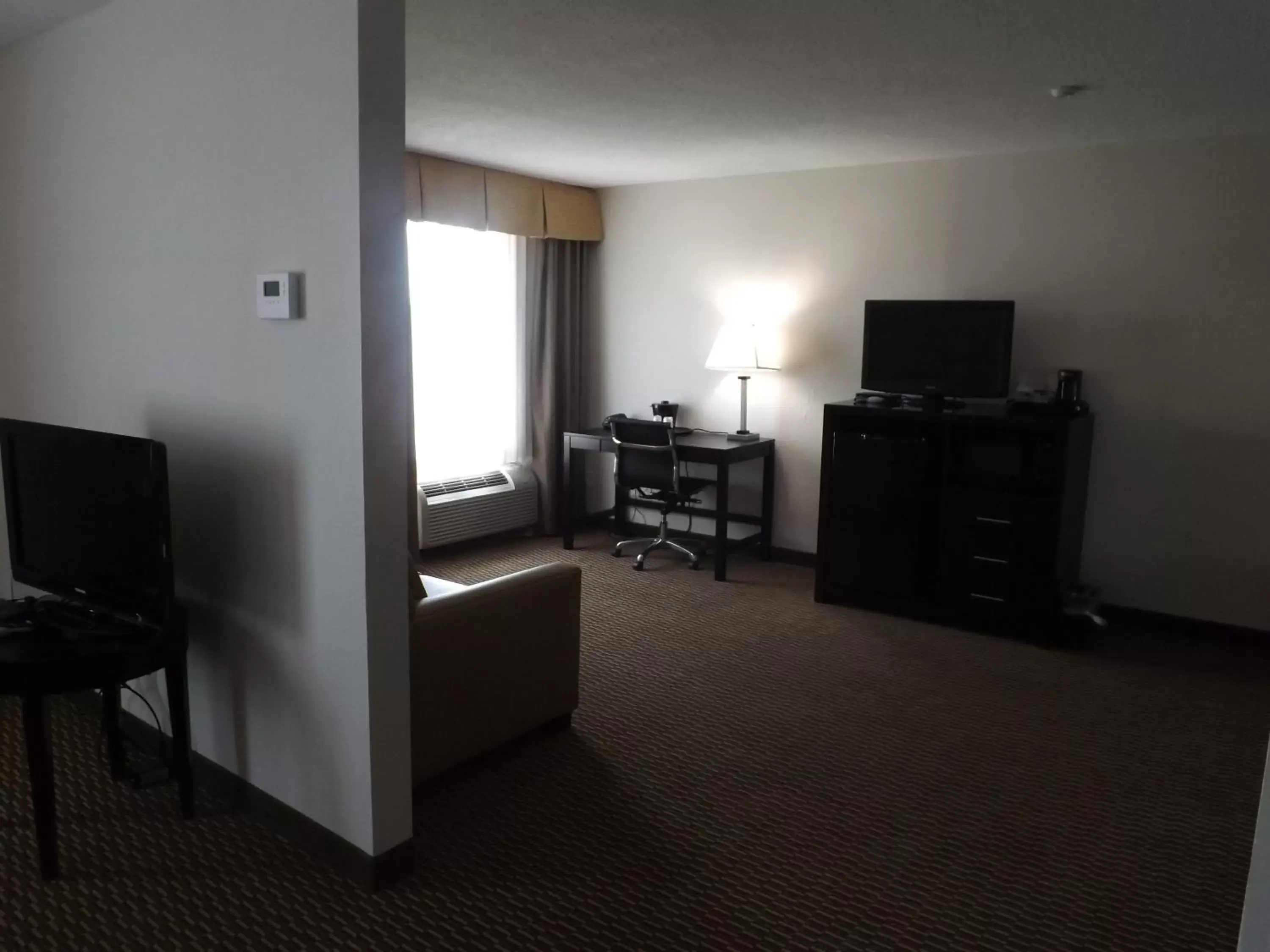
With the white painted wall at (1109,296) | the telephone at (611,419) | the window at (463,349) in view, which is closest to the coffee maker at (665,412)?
A: the telephone at (611,419)

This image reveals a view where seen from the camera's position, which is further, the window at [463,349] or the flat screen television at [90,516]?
the window at [463,349]

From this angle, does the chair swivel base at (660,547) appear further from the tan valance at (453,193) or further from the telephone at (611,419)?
the tan valance at (453,193)

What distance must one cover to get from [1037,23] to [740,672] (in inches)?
98.5

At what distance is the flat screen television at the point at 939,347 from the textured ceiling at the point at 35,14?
3536 mm

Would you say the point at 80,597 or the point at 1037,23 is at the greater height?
the point at 1037,23

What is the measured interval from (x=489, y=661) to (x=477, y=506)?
2.92 metres

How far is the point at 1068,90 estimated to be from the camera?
3186 mm

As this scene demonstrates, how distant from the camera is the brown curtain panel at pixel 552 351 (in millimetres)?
5766

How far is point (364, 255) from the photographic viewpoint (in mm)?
1980

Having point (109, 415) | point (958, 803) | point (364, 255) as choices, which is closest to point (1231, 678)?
point (958, 803)

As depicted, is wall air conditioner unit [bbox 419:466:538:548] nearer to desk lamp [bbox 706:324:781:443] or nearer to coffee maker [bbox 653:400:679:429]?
coffee maker [bbox 653:400:679:429]

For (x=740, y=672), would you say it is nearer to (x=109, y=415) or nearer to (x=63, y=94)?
(x=109, y=415)

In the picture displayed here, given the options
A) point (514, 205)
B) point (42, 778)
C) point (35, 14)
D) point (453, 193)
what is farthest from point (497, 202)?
point (42, 778)

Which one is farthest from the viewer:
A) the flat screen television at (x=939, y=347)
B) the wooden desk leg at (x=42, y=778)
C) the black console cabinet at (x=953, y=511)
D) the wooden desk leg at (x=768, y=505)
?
the wooden desk leg at (x=768, y=505)
